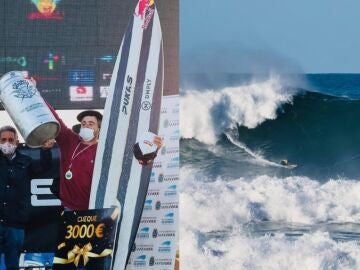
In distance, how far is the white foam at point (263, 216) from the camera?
4.89 metres

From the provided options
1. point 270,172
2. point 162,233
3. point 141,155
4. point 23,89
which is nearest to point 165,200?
point 162,233

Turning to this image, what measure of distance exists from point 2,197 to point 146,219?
817mm

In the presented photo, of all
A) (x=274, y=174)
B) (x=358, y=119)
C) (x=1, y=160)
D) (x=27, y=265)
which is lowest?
(x=27, y=265)

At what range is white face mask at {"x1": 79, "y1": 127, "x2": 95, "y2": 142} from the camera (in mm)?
4160

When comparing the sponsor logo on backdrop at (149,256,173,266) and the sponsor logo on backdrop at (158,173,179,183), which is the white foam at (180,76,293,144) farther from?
the sponsor logo on backdrop at (149,256,173,266)

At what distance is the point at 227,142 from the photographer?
564 centimetres

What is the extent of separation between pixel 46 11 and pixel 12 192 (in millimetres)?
1039

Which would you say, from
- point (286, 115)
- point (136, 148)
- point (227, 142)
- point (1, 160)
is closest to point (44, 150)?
point (1, 160)

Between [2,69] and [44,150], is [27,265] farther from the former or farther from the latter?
[2,69]

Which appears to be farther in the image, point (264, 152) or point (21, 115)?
point (264, 152)

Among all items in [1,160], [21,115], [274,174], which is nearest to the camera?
[21,115]

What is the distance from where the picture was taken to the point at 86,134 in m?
4.16

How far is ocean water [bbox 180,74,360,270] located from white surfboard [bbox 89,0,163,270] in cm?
90

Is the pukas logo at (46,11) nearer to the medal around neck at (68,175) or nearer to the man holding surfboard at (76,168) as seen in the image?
the man holding surfboard at (76,168)
